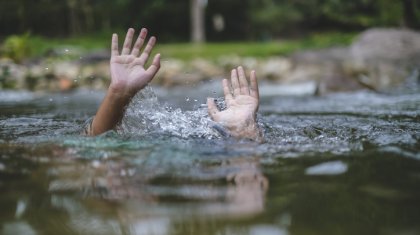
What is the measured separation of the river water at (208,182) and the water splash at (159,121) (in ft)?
0.07

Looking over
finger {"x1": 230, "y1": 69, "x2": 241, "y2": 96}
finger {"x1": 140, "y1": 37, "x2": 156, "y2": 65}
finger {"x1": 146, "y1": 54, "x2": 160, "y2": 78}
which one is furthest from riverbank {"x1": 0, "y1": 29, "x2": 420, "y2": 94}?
finger {"x1": 146, "y1": 54, "x2": 160, "y2": 78}

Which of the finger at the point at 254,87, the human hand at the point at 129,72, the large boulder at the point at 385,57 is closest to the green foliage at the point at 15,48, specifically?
the large boulder at the point at 385,57

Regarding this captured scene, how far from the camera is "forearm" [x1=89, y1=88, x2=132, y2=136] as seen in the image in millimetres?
3150

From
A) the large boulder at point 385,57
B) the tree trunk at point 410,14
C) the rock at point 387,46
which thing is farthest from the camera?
the tree trunk at point 410,14

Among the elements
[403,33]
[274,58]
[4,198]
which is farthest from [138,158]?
[274,58]

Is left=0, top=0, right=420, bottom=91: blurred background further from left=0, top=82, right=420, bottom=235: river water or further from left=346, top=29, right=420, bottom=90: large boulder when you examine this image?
left=0, top=82, right=420, bottom=235: river water

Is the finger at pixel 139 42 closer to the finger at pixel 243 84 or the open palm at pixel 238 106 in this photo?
the open palm at pixel 238 106

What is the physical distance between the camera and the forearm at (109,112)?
3150 millimetres

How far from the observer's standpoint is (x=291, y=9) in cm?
2748

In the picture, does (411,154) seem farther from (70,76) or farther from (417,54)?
(70,76)

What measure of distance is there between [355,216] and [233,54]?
48.5 ft

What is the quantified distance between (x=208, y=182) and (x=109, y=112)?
1440 millimetres

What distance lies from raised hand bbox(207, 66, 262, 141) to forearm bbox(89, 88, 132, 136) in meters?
0.61

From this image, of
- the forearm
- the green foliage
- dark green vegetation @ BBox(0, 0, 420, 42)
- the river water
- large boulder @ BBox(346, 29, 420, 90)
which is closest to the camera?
the river water
